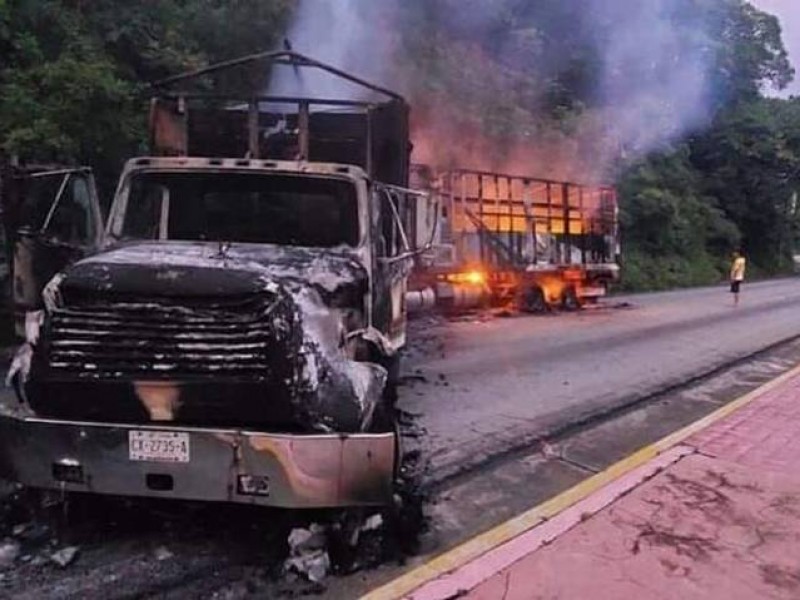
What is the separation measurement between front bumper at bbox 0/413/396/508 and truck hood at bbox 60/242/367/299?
70cm

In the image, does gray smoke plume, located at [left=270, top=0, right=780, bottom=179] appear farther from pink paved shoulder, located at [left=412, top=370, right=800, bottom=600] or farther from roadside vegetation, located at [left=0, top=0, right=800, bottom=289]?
pink paved shoulder, located at [left=412, top=370, right=800, bottom=600]

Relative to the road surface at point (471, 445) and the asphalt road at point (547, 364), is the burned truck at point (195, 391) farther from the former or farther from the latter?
the asphalt road at point (547, 364)

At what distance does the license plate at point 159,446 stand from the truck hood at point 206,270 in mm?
697

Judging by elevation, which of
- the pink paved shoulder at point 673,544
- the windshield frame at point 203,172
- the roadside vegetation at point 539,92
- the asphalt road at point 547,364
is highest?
the roadside vegetation at point 539,92

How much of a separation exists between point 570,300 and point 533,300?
1.58 meters

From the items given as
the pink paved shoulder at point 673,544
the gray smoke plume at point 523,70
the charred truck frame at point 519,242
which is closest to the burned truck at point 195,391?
the pink paved shoulder at point 673,544

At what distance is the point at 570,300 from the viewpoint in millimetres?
21000

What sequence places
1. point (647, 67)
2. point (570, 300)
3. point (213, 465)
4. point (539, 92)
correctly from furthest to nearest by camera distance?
1. point (647, 67)
2. point (539, 92)
3. point (570, 300)
4. point (213, 465)

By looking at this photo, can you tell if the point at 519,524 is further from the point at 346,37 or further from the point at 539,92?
the point at 539,92

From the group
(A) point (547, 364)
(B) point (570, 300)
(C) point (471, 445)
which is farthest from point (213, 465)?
(B) point (570, 300)

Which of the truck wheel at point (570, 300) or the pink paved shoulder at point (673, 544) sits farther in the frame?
the truck wheel at point (570, 300)

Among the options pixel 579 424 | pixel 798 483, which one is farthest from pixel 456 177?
pixel 798 483

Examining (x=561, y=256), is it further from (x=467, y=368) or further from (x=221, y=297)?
(x=221, y=297)

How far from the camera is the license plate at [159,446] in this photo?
4301 millimetres
